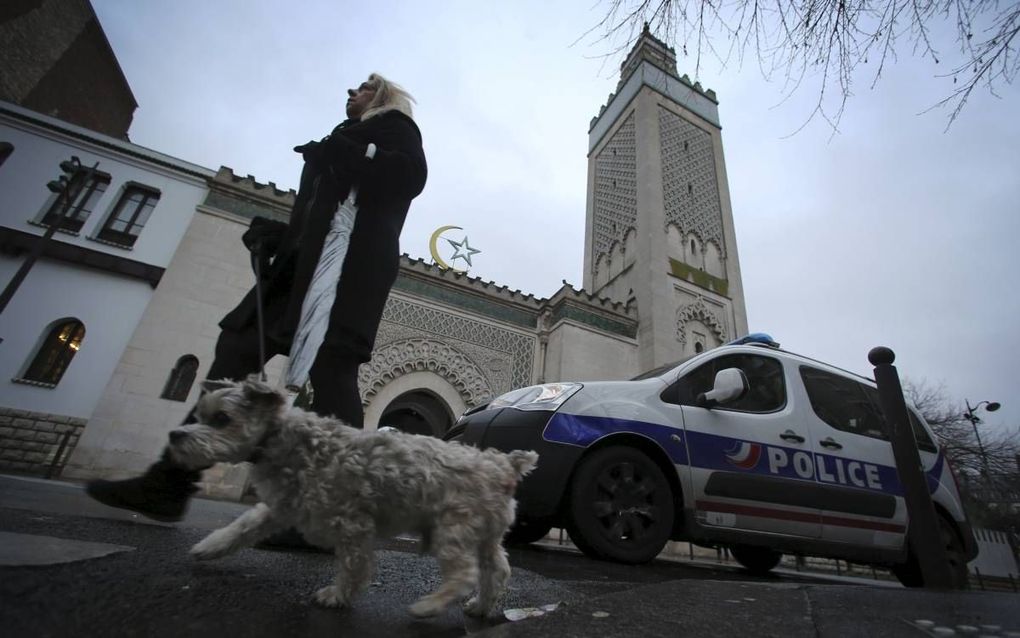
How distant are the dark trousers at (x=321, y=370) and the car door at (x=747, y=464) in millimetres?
2249

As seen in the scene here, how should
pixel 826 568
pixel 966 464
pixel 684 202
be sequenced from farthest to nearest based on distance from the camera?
pixel 966 464 < pixel 684 202 < pixel 826 568

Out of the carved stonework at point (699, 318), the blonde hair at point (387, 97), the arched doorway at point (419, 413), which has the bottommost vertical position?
the arched doorway at point (419, 413)

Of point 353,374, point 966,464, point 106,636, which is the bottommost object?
point 106,636

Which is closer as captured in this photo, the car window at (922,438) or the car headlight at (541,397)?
the car headlight at (541,397)

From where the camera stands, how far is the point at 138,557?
1229 millimetres

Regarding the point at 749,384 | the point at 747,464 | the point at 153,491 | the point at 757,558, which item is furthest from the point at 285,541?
the point at 757,558

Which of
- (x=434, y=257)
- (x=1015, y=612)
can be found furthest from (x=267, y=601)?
(x=434, y=257)

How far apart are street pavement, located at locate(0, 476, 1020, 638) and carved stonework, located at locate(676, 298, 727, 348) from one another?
10803 mm

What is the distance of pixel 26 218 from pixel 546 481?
12.1 m

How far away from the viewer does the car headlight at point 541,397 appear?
2.94m

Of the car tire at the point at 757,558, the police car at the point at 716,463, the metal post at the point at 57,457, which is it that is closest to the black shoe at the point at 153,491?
the police car at the point at 716,463

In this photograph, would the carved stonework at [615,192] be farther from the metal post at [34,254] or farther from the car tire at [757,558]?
the metal post at [34,254]

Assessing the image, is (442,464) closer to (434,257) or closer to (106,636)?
(106,636)

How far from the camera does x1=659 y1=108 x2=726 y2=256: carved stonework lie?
13961mm
